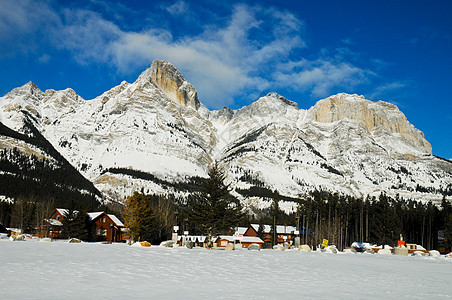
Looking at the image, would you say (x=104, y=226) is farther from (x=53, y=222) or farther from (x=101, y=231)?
(x=53, y=222)

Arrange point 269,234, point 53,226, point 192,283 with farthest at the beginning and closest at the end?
point 269,234 < point 53,226 < point 192,283

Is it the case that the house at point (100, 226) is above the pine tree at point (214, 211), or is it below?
below

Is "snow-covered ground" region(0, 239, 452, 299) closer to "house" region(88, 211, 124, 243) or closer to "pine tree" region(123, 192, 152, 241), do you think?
"pine tree" region(123, 192, 152, 241)

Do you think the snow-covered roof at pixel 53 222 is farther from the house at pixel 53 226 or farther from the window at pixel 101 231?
the window at pixel 101 231

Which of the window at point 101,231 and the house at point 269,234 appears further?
the house at point 269,234

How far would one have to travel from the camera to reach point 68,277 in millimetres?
16000

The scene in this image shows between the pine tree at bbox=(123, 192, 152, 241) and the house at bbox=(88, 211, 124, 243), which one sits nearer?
the pine tree at bbox=(123, 192, 152, 241)

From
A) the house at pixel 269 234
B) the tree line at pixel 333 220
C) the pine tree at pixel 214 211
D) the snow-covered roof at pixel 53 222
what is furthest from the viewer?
the house at pixel 269 234

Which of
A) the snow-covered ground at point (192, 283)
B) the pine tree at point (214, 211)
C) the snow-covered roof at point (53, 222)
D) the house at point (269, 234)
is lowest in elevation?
the house at point (269, 234)

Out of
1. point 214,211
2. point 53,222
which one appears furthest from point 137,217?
point 214,211

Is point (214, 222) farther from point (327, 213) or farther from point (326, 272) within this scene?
point (327, 213)

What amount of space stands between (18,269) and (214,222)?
27.1 meters

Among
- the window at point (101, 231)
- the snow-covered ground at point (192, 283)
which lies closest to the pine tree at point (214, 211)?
the snow-covered ground at point (192, 283)

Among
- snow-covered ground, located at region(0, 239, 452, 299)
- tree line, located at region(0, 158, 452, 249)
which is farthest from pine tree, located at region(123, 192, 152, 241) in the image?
snow-covered ground, located at region(0, 239, 452, 299)
